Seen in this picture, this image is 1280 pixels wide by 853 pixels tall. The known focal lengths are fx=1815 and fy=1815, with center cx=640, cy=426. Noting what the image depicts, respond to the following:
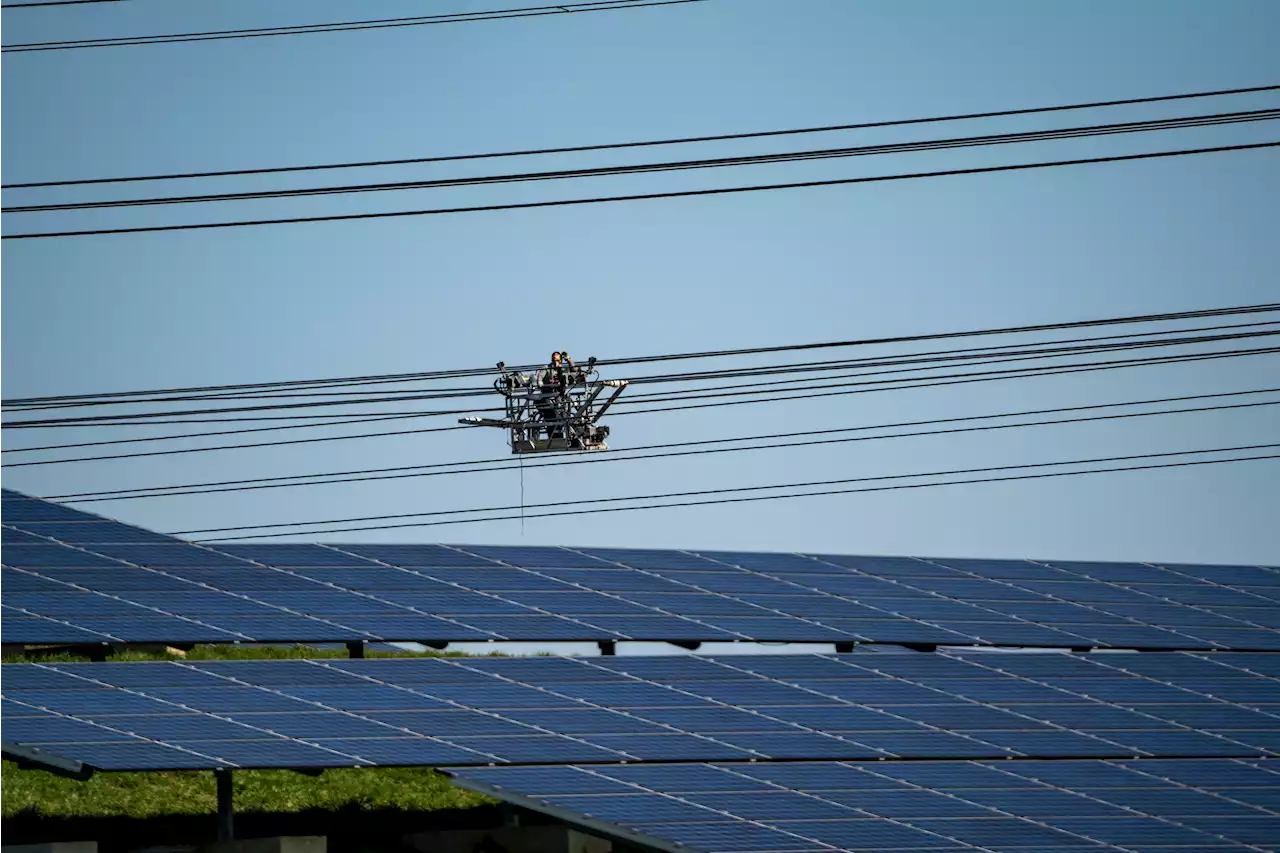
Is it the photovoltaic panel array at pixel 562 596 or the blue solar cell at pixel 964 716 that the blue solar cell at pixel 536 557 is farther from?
the blue solar cell at pixel 964 716

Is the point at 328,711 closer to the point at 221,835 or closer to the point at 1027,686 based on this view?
the point at 221,835

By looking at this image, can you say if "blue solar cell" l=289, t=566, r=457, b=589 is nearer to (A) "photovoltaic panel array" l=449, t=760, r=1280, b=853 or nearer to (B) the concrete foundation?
(B) the concrete foundation

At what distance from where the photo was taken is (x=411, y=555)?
30.7 meters

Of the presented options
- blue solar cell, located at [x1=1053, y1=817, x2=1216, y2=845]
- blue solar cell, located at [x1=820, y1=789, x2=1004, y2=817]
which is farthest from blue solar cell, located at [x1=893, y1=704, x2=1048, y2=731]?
blue solar cell, located at [x1=1053, y1=817, x2=1216, y2=845]

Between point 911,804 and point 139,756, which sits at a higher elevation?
point 139,756

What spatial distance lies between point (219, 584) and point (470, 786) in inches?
257

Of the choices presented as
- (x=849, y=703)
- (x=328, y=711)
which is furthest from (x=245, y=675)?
(x=849, y=703)

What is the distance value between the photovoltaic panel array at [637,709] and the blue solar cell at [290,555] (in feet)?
8.58

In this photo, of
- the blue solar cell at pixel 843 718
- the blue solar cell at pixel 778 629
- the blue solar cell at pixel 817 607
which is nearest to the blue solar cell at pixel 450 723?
the blue solar cell at pixel 843 718

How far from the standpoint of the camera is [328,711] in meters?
26.5

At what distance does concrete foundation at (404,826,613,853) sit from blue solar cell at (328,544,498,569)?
442 cm

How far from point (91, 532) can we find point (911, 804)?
14.1m

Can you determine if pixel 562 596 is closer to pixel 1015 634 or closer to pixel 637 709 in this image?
pixel 637 709

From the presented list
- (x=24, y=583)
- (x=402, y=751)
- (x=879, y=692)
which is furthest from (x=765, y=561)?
(x=24, y=583)
